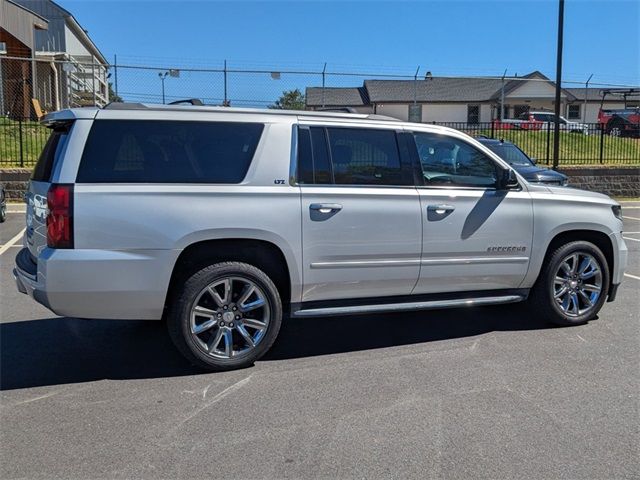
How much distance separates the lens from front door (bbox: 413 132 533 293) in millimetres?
5191

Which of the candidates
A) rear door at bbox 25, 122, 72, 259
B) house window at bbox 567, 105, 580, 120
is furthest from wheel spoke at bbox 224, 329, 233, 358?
house window at bbox 567, 105, 580, 120

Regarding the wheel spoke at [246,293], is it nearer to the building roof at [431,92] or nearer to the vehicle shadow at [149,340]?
the vehicle shadow at [149,340]

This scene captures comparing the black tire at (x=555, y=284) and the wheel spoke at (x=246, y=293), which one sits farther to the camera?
the black tire at (x=555, y=284)

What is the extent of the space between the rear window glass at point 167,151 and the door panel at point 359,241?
60 cm

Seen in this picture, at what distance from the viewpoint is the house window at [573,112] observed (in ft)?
163

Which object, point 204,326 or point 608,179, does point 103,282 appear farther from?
point 608,179

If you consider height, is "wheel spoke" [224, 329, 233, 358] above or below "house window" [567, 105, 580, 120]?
below

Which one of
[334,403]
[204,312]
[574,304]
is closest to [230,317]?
[204,312]

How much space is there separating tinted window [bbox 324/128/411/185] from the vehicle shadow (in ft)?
4.62

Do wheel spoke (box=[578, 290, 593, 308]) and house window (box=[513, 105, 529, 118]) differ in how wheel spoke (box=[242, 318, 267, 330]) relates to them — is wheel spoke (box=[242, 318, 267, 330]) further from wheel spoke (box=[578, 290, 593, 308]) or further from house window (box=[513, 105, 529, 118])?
house window (box=[513, 105, 529, 118])

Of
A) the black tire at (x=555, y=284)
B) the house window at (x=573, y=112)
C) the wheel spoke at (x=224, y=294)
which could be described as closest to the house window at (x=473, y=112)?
the house window at (x=573, y=112)

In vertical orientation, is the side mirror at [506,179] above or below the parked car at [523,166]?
below

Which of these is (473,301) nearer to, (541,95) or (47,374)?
(47,374)

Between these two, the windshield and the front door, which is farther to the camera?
the windshield
